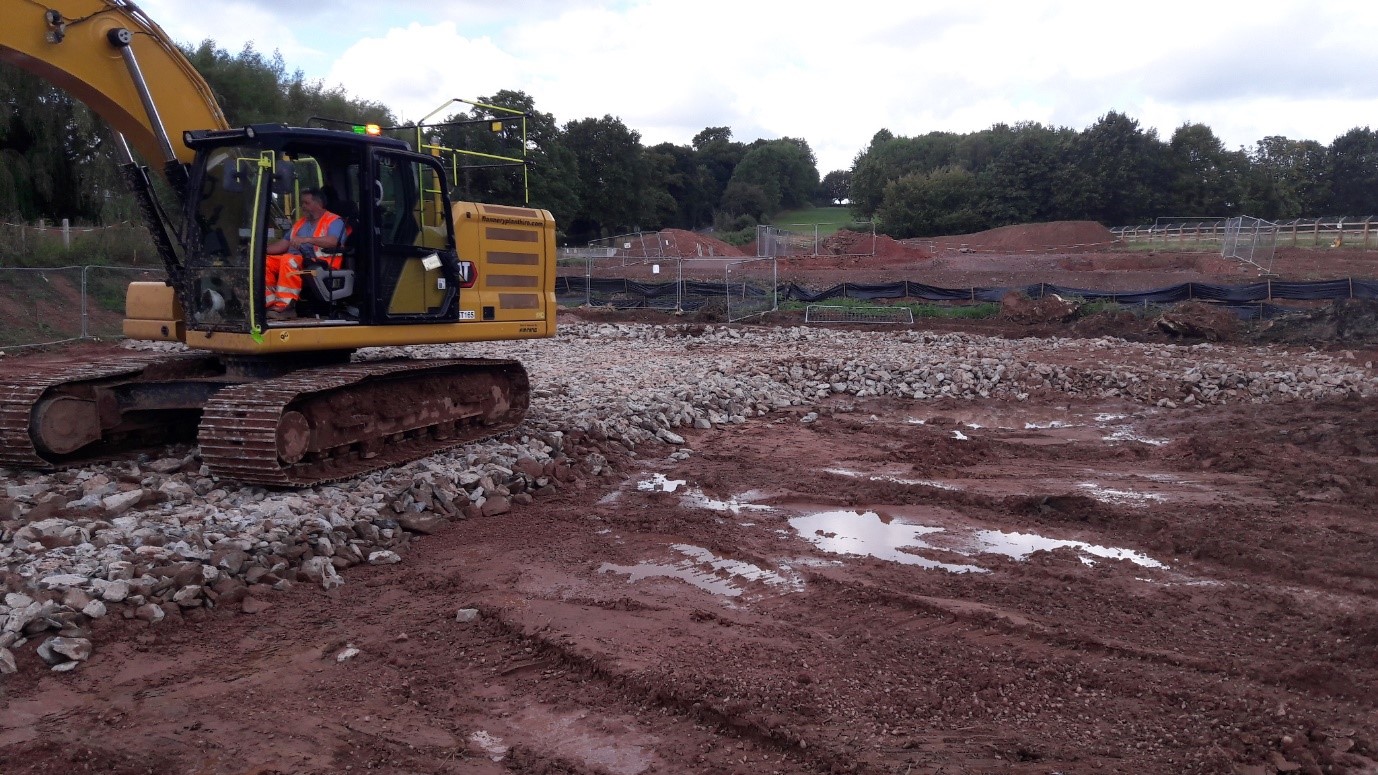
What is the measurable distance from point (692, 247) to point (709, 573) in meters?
47.5

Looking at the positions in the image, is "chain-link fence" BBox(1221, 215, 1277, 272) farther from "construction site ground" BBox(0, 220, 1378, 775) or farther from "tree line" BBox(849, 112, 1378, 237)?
"construction site ground" BBox(0, 220, 1378, 775)

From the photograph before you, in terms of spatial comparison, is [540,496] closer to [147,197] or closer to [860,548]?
[860,548]

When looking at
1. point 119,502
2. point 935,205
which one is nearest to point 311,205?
point 119,502

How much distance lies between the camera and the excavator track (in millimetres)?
7141

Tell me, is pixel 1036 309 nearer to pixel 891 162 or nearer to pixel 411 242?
pixel 411 242

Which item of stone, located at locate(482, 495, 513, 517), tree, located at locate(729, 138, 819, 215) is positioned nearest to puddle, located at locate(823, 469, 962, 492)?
stone, located at locate(482, 495, 513, 517)

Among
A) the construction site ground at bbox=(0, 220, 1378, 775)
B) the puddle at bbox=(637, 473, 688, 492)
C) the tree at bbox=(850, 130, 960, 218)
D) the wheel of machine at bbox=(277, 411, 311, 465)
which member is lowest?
the construction site ground at bbox=(0, 220, 1378, 775)

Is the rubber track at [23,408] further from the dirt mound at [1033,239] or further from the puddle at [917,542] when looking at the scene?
the dirt mound at [1033,239]

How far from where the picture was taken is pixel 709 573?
21.4 feet

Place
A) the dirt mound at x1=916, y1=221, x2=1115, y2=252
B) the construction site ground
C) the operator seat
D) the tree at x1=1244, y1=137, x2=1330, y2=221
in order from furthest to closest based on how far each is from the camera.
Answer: the tree at x1=1244, y1=137, x2=1330, y2=221 < the dirt mound at x1=916, y1=221, x2=1115, y2=252 < the operator seat < the construction site ground

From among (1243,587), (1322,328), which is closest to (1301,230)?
(1322,328)

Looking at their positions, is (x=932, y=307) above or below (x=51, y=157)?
below

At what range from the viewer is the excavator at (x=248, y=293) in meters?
7.28

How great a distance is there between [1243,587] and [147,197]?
8679mm
